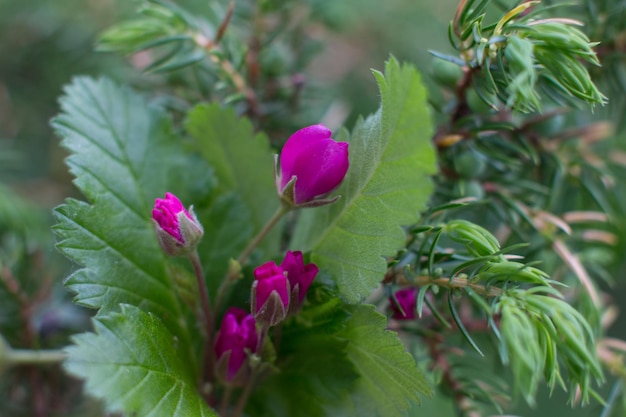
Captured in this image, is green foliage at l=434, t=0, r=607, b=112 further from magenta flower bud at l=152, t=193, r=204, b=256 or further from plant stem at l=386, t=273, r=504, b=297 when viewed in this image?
Result: magenta flower bud at l=152, t=193, r=204, b=256

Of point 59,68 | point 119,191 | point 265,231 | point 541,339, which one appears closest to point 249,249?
point 265,231

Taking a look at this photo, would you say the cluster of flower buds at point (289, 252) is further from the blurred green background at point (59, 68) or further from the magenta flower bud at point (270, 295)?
the blurred green background at point (59, 68)

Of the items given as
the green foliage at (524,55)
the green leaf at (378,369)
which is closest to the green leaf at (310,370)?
the green leaf at (378,369)

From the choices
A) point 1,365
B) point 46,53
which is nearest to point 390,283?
point 1,365

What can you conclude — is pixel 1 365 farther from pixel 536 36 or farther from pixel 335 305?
pixel 536 36

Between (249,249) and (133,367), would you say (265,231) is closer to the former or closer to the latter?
(249,249)

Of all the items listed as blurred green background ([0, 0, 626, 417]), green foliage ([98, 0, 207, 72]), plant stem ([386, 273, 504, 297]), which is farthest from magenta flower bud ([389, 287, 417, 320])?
blurred green background ([0, 0, 626, 417])

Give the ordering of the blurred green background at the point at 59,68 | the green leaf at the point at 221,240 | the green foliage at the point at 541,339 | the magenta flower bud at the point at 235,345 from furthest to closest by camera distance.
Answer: the blurred green background at the point at 59,68, the green leaf at the point at 221,240, the magenta flower bud at the point at 235,345, the green foliage at the point at 541,339

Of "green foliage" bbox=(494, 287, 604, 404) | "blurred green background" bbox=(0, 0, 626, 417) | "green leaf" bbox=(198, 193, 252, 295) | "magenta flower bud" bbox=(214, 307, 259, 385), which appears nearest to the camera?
"green foliage" bbox=(494, 287, 604, 404)
